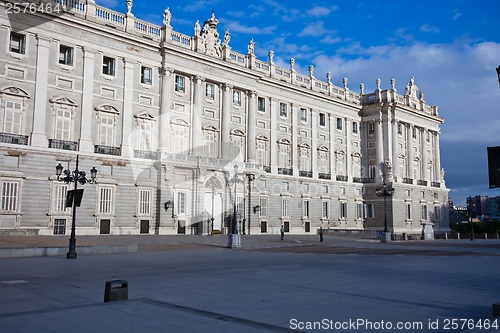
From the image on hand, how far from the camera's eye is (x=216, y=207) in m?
47.1

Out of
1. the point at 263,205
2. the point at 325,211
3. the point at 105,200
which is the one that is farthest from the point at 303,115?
the point at 105,200

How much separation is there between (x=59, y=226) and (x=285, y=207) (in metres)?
25.8

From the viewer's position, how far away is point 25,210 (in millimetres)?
34438

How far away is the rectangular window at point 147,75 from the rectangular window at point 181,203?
10697 mm

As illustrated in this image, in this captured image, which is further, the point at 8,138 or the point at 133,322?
the point at 8,138

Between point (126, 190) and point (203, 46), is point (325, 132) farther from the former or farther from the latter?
point (126, 190)

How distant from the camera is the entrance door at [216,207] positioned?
4622 centimetres

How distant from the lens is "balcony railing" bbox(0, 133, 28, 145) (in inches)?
1353

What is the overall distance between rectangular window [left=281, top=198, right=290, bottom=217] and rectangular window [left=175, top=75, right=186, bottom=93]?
17.1 metres

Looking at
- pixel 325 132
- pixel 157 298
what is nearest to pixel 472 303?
pixel 157 298

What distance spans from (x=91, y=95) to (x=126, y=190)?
839cm

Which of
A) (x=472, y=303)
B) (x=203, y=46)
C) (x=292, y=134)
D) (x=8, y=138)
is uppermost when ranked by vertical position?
(x=203, y=46)

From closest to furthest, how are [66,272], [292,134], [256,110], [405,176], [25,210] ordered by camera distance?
1. [66,272]
2. [25,210]
3. [256,110]
4. [292,134]
5. [405,176]

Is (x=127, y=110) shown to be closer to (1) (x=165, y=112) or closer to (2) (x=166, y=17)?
(1) (x=165, y=112)
